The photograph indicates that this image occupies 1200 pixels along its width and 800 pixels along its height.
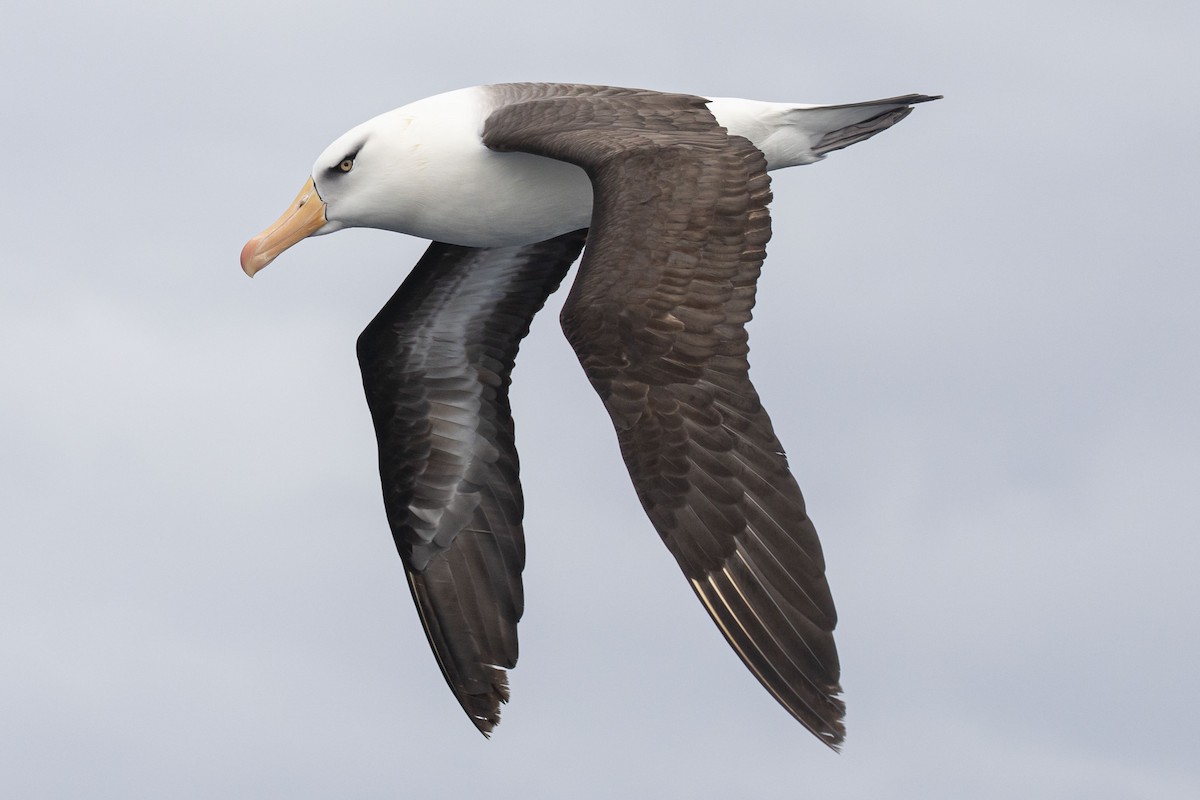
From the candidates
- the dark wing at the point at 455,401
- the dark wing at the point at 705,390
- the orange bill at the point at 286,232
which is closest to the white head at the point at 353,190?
the orange bill at the point at 286,232

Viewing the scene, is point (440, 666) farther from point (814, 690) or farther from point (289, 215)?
point (814, 690)

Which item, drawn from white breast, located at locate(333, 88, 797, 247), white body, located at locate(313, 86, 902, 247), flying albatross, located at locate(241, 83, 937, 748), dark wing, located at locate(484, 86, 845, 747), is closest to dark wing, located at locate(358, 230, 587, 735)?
flying albatross, located at locate(241, 83, 937, 748)

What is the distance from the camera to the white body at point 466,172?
10930mm

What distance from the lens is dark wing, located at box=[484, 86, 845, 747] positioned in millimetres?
8711

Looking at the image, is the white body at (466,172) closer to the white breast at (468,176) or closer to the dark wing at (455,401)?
the white breast at (468,176)

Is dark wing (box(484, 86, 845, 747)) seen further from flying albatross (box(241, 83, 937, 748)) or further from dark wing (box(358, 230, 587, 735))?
dark wing (box(358, 230, 587, 735))

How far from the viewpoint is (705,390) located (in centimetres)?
909

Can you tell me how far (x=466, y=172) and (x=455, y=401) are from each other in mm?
1929

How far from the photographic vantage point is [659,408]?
29.7ft

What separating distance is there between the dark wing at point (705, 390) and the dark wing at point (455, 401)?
2.57m

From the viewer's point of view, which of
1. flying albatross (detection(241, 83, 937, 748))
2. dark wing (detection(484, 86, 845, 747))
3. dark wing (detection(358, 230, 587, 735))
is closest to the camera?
dark wing (detection(484, 86, 845, 747))

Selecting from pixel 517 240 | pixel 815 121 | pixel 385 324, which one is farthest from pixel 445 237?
pixel 815 121

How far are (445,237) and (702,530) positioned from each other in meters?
3.09

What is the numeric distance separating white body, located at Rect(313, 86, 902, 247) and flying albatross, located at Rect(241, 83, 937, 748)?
0.01 metres
